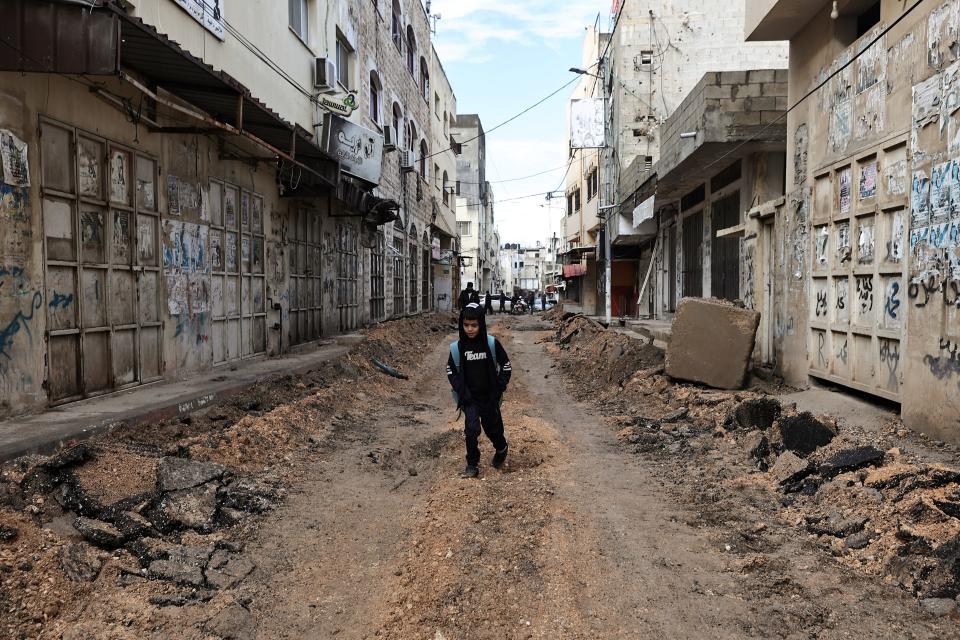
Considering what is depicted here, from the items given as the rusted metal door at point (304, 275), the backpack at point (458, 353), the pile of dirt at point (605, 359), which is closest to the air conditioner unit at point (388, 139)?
the rusted metal door at point (304, 275)

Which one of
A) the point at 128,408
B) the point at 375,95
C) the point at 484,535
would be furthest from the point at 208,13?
the point at 375,95

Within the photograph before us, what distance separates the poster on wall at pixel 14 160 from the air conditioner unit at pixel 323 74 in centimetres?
912

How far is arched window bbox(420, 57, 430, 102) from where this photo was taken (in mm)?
28830

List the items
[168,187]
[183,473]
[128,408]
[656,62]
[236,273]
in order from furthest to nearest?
[656,62] < [236,273] < [168,187] < [128,408] < [183,473]

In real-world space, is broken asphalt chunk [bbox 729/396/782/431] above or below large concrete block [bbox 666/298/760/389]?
below

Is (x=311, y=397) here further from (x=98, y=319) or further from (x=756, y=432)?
(x=756, y=432)

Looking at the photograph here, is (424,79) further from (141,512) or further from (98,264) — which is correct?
(141,512)

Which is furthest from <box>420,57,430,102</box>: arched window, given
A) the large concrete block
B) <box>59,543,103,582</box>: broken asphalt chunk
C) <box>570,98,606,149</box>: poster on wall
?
<box>59,543,103,582</box>: broken asphalt chunk

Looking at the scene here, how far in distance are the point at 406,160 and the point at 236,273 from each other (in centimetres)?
1421

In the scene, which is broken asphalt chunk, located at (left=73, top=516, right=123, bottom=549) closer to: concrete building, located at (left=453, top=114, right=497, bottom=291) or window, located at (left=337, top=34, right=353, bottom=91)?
window, located at (left=337, top=34, right=353, bottom=91)

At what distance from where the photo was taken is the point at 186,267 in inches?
365

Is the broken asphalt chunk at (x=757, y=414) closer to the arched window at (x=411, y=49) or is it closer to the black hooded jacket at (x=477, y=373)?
the black hooded jacket at (x=477, y=373)

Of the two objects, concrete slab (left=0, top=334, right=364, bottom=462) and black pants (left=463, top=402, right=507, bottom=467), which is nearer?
concrete slab (left=0, top=334, right=364, bottom=462)

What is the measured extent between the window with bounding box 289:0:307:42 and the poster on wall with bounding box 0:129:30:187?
8.21 metres
